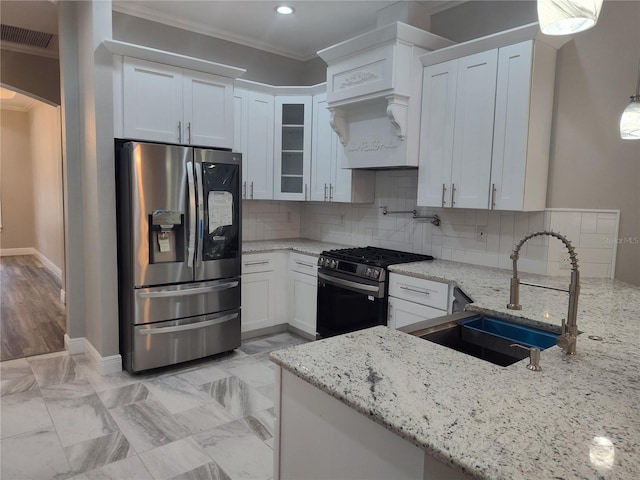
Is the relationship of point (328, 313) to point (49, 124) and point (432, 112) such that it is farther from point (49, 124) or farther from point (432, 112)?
point (49, 124)

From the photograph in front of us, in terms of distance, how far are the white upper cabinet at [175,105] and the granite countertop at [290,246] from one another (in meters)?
0.97

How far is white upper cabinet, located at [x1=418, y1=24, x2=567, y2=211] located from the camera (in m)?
2.65

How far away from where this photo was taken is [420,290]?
9.46 feet

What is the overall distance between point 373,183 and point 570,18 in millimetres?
2840

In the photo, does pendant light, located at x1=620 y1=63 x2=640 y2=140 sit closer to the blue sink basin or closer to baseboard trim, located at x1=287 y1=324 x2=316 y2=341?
the blue sink basin

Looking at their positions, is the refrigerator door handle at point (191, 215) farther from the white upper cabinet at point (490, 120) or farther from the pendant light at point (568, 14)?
the pendant light at point (568, 14)

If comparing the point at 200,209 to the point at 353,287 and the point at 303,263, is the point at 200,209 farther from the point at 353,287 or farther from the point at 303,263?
the point at 353,287

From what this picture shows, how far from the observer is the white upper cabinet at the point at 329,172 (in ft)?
12.8

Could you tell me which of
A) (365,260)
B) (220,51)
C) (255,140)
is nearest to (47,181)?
(220,51)

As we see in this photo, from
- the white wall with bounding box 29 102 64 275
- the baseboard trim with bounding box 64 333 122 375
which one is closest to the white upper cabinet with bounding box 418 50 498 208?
the baseboard trim with bounding box 64 333 122 375

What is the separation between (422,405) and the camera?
1002 mm

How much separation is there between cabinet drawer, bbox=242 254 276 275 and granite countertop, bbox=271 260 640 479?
2.45 m

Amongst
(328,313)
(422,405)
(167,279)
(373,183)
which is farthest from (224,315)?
(422,405)

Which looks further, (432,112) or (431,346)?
(432,112)
